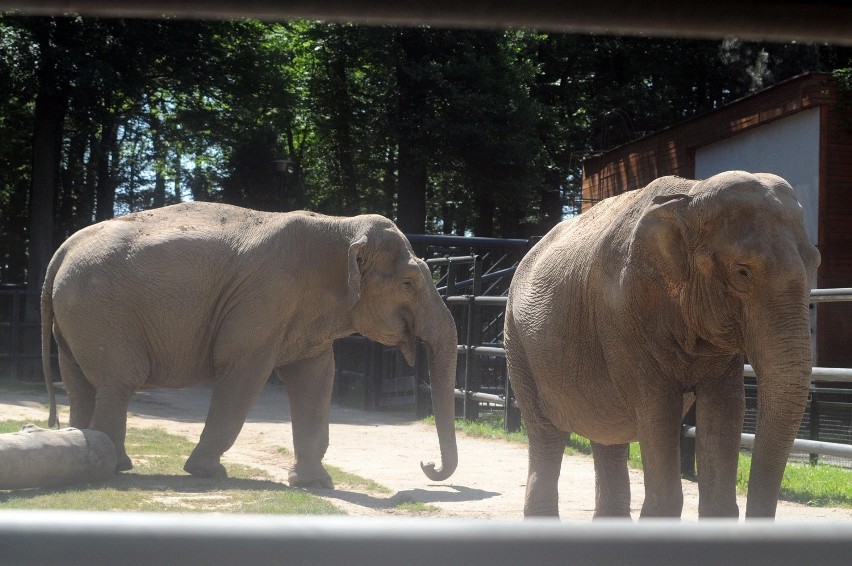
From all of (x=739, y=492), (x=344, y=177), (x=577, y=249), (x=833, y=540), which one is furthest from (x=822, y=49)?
(x=833, y=540)

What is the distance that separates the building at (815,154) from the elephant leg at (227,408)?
432 inches

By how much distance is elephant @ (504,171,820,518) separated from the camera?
4.10 meters

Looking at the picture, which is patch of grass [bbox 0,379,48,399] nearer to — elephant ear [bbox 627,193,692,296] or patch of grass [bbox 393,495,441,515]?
patch of grass [bbox 393,495,441,515]

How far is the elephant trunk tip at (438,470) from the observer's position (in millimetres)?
7866

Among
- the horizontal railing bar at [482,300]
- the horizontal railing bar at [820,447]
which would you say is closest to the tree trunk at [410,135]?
the horizontal railing bar at [482,300]

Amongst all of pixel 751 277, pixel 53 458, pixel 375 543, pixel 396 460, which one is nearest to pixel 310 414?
pixel 396 460

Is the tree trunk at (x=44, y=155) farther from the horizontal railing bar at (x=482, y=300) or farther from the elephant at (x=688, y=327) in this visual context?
the elephant at (x=688, y=327)

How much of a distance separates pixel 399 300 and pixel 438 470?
1522 mm

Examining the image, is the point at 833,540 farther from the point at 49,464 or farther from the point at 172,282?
the point at 172,282

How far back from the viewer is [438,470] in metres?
7.90

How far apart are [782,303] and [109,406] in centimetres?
544

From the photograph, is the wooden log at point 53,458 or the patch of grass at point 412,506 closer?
the wooden log at point 53,458

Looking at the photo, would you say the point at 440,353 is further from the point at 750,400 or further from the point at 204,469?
the point at 750,400

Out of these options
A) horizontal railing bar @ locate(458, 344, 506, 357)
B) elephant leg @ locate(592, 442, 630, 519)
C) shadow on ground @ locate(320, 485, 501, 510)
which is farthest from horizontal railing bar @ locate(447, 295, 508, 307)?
elephant leg @ locate(592, 442, 630, 519)
